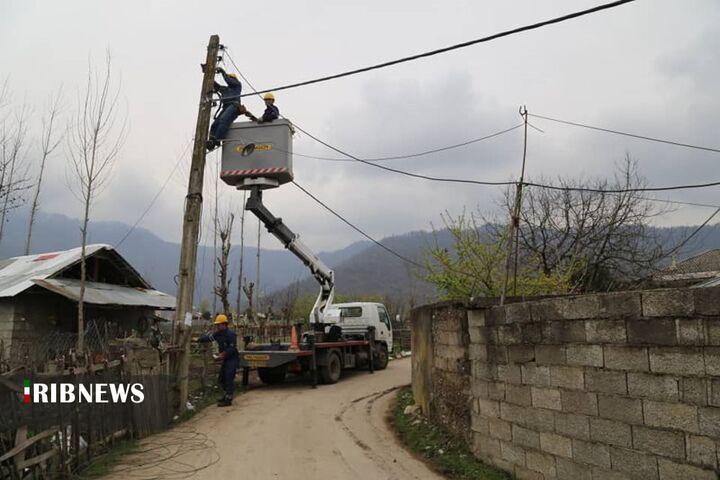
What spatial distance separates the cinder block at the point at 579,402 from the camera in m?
4.80

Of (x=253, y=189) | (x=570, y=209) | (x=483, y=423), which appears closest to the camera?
(x=483, y=423)

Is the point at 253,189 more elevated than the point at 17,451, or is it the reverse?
the point at 253,189

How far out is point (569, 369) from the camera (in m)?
5.10

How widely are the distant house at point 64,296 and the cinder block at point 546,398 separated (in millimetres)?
11398

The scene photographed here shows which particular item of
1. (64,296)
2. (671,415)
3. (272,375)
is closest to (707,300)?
(671,415)

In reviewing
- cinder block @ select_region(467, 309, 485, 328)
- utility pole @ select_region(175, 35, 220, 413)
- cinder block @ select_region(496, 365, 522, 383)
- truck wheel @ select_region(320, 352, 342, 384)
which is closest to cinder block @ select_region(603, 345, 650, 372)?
cinder block @ select_region(496, 365, 522, 383)

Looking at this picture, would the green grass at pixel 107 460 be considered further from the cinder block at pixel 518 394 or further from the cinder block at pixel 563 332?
the cinder block at pixel 563 332

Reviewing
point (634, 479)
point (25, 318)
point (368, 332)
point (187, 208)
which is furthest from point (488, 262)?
point (25, 318)

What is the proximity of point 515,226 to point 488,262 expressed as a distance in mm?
5790

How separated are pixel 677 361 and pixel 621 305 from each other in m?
0.64

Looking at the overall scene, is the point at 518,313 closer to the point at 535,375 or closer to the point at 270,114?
the point at 535,375

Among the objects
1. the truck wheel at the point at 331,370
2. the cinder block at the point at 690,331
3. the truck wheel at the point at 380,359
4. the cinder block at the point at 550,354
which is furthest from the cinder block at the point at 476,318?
the truck wheel at the point at 380,359

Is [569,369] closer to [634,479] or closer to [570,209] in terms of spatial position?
[634,479]

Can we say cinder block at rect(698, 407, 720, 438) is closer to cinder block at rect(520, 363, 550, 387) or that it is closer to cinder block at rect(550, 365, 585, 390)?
cinder block at rect(550, 365, 585, 390)
